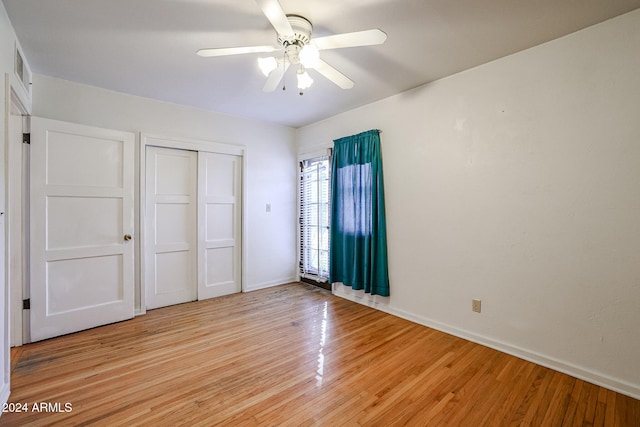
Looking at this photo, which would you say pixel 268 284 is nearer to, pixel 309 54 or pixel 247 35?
pixel 247 35

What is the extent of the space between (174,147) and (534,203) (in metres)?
3.85

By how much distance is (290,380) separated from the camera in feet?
6.66

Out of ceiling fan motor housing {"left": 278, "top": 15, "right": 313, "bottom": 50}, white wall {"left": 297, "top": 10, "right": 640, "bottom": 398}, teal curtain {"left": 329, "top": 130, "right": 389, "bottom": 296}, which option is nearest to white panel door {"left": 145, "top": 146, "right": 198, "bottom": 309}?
teal curtain {"left": 329, "top": 130, "right": 389, "bottom": 296}

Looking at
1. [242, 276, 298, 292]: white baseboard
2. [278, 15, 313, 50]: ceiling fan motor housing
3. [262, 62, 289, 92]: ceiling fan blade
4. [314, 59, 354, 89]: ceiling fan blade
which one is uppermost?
[278, 15, 313, 50]: ceiling fan motor housing

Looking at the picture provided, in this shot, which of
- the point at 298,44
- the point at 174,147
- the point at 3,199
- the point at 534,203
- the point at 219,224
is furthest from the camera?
the point at 219,224

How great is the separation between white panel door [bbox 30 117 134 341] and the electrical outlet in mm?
3579

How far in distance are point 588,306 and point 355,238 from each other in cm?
217

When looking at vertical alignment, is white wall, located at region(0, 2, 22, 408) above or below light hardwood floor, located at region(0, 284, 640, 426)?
above

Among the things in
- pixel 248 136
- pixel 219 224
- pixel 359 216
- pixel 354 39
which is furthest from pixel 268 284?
pixel 354 39

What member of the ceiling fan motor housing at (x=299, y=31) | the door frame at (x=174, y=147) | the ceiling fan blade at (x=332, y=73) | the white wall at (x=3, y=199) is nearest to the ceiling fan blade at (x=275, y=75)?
the ceiling fan motor housing at (x=299, y=31)

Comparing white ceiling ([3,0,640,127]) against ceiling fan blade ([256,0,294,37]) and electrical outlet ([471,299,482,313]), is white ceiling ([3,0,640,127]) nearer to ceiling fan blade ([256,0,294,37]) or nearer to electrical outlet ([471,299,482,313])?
ceiling fan blade ([256,0,294,37])

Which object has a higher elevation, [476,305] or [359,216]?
[359,216]

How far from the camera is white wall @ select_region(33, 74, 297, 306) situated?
9.50ft

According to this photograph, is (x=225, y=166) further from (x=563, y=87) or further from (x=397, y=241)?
(x=563, y=87)
